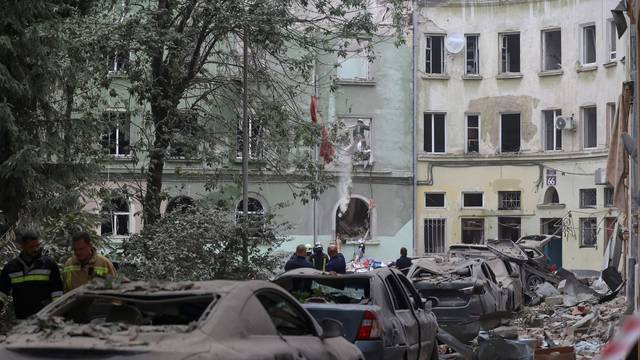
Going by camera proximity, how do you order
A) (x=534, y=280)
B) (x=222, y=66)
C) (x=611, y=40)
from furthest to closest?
(x=611, y=40) → (x=534, y=280) → (x=222, y=66)

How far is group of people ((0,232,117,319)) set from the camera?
9.73 meters

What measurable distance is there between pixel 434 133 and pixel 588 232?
26.1ft

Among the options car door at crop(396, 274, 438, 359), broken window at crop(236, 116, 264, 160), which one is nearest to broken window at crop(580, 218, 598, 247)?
broken window at crop(236, 116, 264, 160)

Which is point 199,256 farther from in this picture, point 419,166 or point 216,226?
point 419,166

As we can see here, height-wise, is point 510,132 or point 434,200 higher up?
point 510,132

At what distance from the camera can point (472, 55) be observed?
42.1m

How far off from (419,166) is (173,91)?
22403 mm

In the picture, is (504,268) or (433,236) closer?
(504,268)

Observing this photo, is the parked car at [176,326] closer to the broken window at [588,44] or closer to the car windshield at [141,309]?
the car windshield at [141,309]

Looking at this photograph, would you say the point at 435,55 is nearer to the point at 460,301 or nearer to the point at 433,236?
the point at 433,236

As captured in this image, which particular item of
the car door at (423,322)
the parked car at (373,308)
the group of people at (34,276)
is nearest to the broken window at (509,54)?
the car door at (423,322)

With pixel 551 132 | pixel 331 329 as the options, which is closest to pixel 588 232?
pixel 551 132

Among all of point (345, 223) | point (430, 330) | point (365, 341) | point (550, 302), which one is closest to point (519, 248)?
point (550, 302)

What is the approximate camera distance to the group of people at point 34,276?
9.73m
